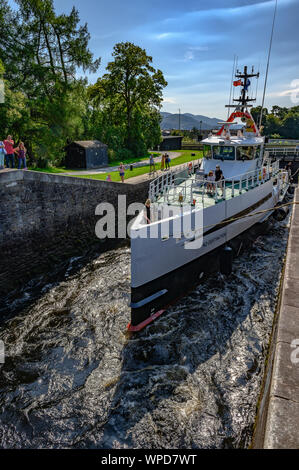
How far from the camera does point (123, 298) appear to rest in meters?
11.1

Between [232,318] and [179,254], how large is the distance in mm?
2803

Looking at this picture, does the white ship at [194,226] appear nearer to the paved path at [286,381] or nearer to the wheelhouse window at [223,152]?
the wheelhouse window at [223,152]

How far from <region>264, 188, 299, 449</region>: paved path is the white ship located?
326 cm

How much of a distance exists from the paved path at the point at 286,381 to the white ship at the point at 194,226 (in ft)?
10.7

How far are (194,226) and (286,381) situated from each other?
589 centimetres

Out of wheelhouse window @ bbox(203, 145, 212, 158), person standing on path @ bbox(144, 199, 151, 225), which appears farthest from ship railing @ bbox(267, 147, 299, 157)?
person standing on path @ bbox(144, 199, 151, 225)

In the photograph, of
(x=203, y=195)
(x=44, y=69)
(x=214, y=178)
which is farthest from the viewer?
(x=44, y=69)

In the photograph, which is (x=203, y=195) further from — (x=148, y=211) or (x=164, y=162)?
(x=164, y=162)

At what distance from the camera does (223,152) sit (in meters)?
15.1

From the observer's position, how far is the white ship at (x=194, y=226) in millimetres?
9086

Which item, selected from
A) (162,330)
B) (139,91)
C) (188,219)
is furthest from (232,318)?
(139,91)

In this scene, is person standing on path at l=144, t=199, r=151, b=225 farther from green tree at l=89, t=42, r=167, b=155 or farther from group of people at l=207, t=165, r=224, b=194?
green tree at l=89, t=42, r=167, b=155

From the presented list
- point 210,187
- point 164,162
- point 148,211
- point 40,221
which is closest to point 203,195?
point 210,187

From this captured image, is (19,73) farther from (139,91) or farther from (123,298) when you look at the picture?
(123,298)
